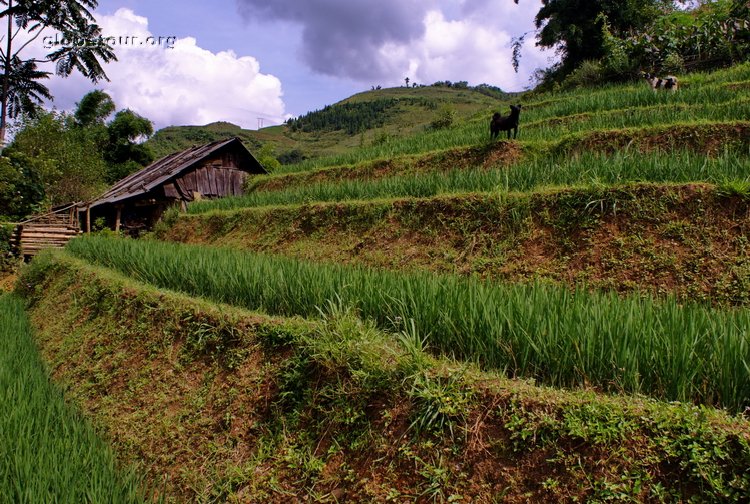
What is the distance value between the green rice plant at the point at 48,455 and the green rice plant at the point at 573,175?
15.9 feet

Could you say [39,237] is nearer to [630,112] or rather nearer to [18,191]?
[18,191]

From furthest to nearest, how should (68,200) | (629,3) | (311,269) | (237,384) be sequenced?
(68,200) → (629,3) → (311,269) → (237,384)

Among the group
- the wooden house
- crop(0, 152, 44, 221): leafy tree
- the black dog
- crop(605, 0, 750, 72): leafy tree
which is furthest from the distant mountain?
the black dog

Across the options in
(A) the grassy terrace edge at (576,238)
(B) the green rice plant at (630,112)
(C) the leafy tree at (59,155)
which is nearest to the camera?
(A) the grassy terrace edge at (576,238)

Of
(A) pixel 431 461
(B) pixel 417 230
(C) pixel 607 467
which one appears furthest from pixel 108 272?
(C) pixel 607 467

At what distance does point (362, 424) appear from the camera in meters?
2.31

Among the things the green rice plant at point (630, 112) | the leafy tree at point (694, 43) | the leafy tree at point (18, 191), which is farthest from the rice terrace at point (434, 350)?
the leafy tree at point (18, 191)

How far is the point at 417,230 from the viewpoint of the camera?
5.92 meters

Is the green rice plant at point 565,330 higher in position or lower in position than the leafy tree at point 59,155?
lower

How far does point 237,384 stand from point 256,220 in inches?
240

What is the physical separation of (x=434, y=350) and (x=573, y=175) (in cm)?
367

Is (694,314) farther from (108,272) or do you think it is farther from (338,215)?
(108,272)

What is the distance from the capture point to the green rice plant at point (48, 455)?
204 centimetres

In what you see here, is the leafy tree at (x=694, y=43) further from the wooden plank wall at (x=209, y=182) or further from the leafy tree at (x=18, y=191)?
the leafy tree at (x=18, y=191)
